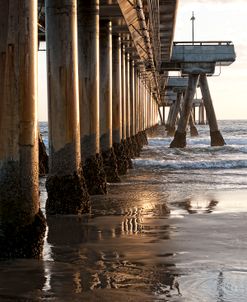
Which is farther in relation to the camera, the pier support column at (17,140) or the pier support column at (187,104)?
the pier support column at (187,104)

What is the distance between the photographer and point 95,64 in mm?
12336

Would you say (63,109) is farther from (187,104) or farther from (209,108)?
(209,108)

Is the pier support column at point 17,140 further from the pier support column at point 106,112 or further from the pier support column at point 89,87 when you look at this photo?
the pier support column at point 106,112

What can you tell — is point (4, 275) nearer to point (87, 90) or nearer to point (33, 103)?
point (33, 103)

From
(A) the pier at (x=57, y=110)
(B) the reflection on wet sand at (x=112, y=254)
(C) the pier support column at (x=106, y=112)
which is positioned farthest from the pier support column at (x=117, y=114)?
(B) the reflection on wet sand at (x=112, y=254)

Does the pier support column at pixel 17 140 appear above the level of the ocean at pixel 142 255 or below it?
above

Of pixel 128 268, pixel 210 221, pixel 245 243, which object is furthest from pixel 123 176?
pixel 128 268

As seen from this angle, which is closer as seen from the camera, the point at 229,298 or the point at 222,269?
the point at 229,298

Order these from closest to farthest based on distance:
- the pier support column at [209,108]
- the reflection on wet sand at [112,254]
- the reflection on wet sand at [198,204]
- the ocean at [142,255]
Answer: the ocean at [142,255] < the reflection on wet sand at [112,254] < the reflection on wet sand at [198,204] < the pier support column at [209,108]

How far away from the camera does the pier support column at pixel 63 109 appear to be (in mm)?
9164

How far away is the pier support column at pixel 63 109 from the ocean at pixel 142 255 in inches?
13.7

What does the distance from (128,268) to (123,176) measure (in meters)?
11.0

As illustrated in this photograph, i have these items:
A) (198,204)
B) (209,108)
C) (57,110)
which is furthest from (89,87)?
(209,108)

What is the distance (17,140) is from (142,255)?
4.57 ft
